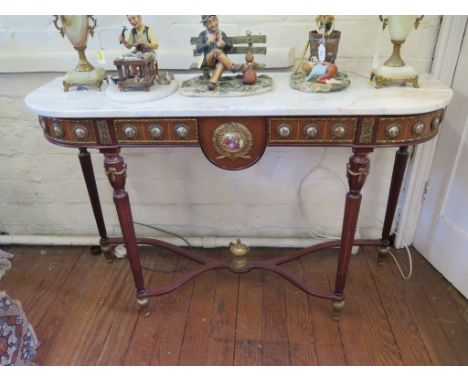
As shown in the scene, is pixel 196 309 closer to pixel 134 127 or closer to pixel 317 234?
pixel 317 234

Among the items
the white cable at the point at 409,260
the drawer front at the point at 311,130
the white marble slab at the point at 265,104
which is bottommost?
the white cable at the point at 409,260

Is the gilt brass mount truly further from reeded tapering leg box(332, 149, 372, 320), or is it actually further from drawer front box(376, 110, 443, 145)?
drawer front box(376, 110, 443, 145)

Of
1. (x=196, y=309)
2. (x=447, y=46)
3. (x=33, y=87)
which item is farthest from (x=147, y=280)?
(x=447, y=46)

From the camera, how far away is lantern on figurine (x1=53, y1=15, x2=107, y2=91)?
3.70 ft

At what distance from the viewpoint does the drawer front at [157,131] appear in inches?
42.3

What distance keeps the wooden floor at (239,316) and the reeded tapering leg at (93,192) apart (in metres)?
0.10

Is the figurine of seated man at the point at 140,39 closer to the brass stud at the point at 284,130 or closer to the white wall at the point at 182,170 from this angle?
the white wall at the point at 182,170

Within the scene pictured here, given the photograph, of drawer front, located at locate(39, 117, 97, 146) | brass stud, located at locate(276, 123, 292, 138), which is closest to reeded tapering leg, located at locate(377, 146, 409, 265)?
brass stud, located at locate(276, 123, 292, 138)

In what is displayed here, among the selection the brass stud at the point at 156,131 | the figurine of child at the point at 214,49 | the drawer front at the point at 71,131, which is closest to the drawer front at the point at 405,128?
the figurine of child at the point at 214,49

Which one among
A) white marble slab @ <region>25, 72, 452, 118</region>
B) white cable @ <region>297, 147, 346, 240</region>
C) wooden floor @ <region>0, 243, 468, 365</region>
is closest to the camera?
white marble slab @ <region>25, 72, 452, 118</region>

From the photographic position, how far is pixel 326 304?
152 centimetres

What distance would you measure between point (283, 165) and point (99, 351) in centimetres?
103

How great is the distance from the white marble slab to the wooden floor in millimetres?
835

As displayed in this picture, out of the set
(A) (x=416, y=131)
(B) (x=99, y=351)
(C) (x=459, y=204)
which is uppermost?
(A) (x=416, y=131)
